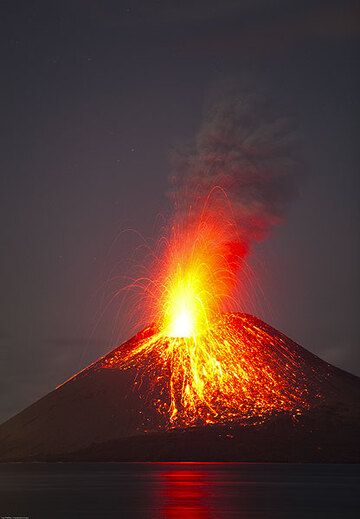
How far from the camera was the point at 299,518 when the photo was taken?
7612cm

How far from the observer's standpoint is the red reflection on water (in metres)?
80.0

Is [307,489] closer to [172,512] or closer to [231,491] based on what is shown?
[231,491]

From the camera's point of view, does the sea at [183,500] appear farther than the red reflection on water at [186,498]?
Yes

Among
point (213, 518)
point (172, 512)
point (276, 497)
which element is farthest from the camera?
point (276, 497)

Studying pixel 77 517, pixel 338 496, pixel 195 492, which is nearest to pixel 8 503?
pixel 77 517

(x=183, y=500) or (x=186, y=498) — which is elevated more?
(x=186, y=498)

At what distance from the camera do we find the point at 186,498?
98875 millimetres

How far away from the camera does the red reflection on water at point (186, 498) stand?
262 ft

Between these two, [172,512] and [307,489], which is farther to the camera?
[307,489]

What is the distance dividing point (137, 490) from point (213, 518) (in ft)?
148

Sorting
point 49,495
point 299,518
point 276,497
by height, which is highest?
point 49,495

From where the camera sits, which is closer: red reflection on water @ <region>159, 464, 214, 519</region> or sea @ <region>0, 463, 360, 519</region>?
red reflection on water @ <region>159, 464, 214, 519</region>

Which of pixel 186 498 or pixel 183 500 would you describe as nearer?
pixel 183 500

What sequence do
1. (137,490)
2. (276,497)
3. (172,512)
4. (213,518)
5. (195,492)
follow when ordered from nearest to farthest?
(213,518) → (172,512) → (276,497) → (195,492) → (137,490)
